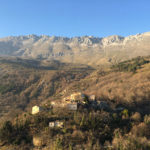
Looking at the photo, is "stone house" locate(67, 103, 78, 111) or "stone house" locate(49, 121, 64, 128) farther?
"stone house" locate(67, 103, 78, 111)

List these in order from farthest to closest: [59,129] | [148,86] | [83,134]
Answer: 1. [148,86]
2. [59,129]
3. [83,134]

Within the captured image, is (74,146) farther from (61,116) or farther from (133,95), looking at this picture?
(133,95)

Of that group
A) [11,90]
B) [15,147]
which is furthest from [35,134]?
[11,90]

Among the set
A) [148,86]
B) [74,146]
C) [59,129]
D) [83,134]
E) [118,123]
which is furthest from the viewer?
[148,86]

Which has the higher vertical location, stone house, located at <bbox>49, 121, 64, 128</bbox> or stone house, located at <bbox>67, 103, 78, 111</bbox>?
stone house, located at <bbox>67, 103, 78, 111</bbox>

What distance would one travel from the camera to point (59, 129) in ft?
88.4

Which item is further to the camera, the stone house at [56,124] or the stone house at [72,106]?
the stone house at [72,106]

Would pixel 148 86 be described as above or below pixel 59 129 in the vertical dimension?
above

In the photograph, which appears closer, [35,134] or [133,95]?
[35,134]

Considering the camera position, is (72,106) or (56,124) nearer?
(56,124)

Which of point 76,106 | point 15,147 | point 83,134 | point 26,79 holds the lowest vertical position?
point 15,147

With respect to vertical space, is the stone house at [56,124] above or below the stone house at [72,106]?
below

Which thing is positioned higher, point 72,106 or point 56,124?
point 72,106

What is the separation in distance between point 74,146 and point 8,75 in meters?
165
